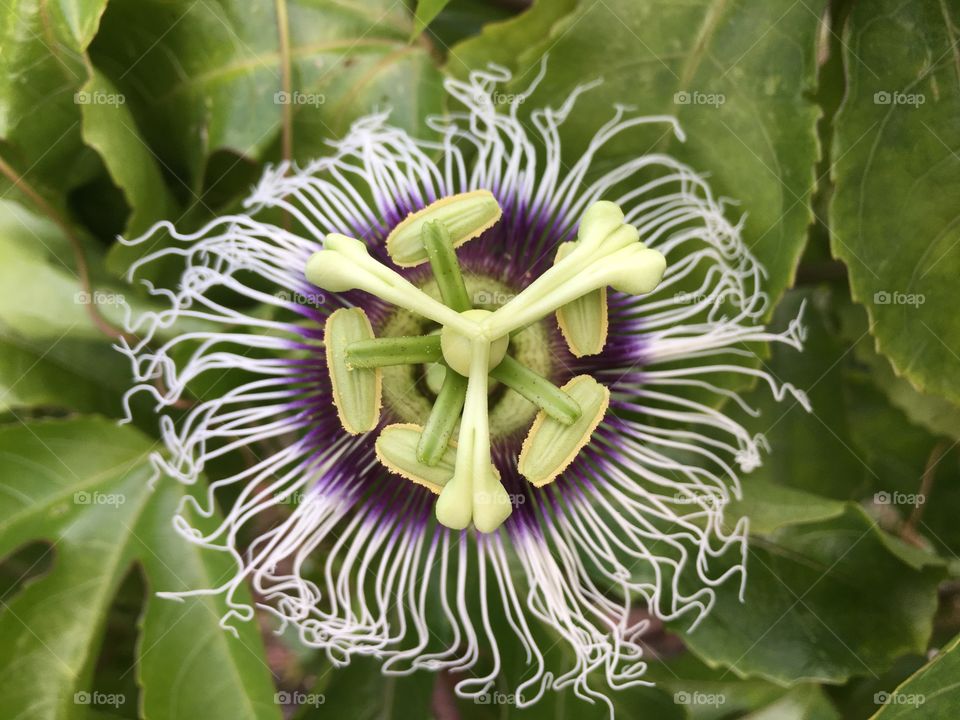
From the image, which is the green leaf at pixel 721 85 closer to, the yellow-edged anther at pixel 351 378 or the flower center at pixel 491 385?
the flower center at pixel 491 385

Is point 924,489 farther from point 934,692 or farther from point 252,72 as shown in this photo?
point 252,72

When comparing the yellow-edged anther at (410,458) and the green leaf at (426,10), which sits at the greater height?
the green leaf at (426,10)

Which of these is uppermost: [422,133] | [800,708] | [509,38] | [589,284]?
[509,38]

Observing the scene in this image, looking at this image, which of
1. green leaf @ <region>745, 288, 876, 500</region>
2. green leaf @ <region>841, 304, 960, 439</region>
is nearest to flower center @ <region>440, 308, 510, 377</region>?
green leaf @ <region>745, 288, 876, 500</region>

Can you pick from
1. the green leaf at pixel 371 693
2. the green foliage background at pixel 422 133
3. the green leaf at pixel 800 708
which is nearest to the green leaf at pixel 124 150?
the green foliage background at pixel 422 133

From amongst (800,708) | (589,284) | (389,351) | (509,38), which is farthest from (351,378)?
(800,708)
